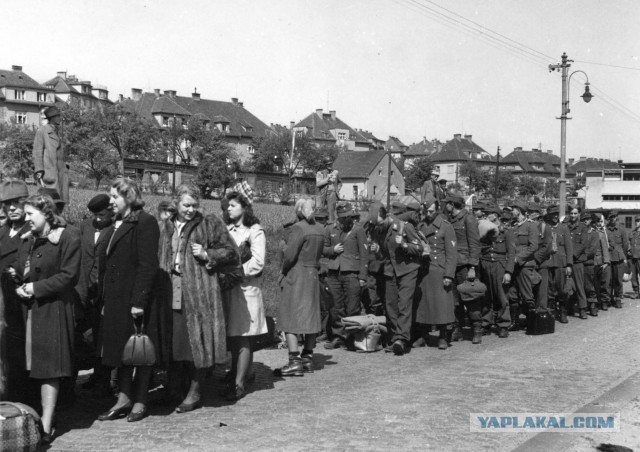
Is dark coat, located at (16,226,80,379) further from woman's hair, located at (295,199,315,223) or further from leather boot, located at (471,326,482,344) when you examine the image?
leather boot, located at (471,326,482,344)

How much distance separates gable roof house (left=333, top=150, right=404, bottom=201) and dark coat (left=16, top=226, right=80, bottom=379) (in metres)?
99.5

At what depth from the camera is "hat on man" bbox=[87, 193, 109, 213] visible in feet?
23.6

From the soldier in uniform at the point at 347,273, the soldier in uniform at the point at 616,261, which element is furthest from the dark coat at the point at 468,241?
the soldier in uniform at the point at 616,261

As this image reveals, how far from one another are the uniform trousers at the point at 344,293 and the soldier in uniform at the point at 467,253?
159 cm

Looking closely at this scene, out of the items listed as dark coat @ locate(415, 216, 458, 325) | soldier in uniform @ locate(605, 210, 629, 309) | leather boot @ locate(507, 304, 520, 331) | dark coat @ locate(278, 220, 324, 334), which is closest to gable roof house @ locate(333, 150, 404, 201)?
soldier in uniform @ locate(605, 210, 629, 309)

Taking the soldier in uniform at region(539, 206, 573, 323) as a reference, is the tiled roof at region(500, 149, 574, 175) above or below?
above

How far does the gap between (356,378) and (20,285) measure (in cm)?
411

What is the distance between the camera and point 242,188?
28.4 feet

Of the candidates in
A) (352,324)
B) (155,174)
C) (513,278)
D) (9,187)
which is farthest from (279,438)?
(155,174)

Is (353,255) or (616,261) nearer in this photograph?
(353,255)

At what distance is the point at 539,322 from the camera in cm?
1225

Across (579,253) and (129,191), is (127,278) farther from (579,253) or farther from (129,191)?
(579,253)

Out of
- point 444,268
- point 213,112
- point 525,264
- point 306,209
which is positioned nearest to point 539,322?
point 525,264

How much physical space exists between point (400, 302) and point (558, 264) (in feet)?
16.1
